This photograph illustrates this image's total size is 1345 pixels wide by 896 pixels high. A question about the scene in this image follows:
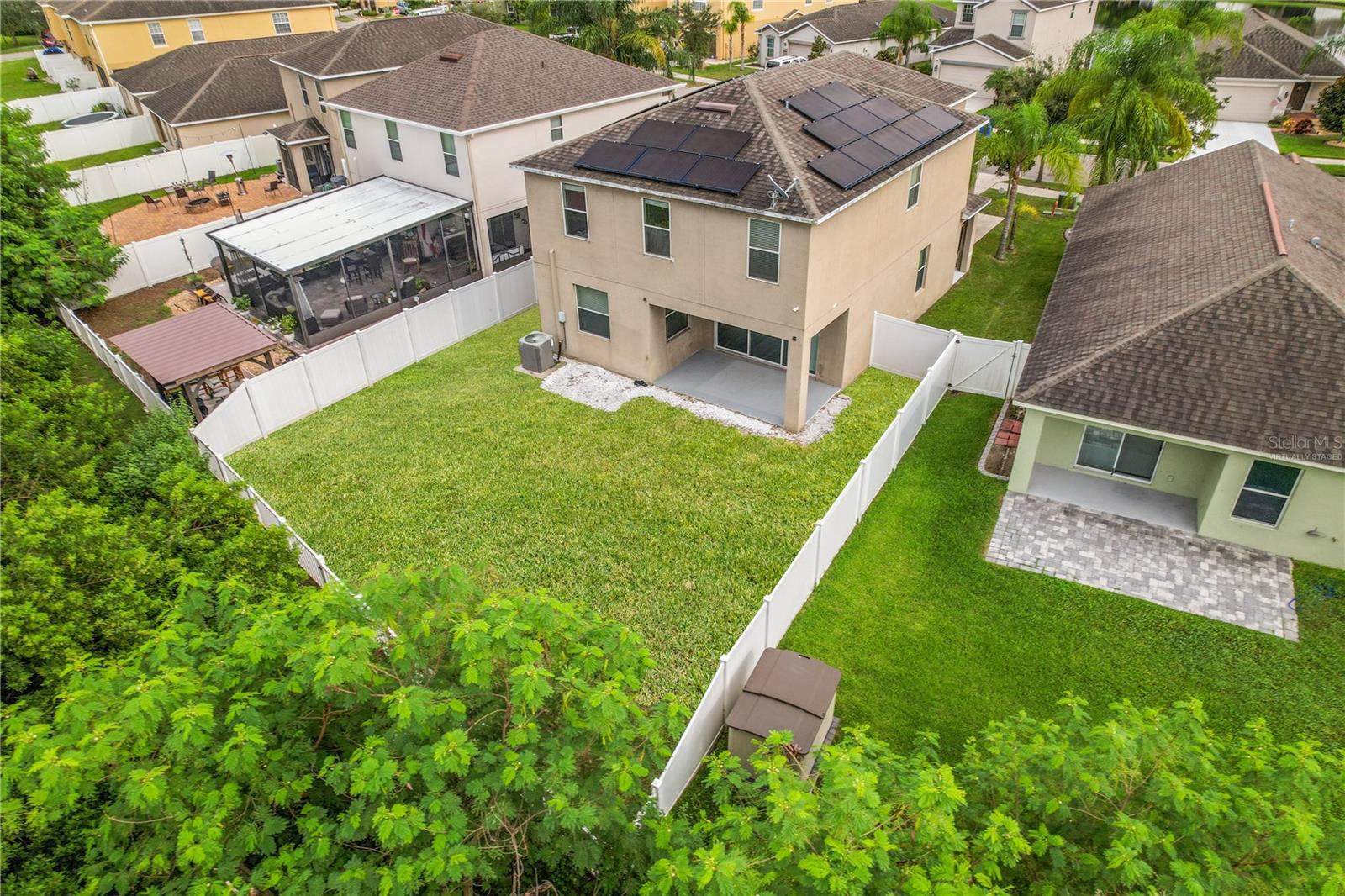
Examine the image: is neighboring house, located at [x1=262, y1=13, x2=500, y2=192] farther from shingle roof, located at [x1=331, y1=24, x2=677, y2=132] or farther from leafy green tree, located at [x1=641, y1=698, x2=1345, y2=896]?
leafy green tree, located at [x1=641, y1=698, x2=1345, y2=896]


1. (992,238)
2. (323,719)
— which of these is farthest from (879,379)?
(323,719)

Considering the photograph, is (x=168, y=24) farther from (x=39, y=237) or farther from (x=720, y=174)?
(x=720, y=174)

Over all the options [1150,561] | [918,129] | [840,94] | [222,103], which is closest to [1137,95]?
[918,129]

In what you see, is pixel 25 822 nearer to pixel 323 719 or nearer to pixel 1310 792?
pixel 323 719

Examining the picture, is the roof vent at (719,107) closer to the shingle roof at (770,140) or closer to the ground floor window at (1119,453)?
the shingle roof at (770,140)

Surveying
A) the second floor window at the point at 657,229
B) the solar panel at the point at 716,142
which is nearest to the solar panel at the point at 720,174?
the solar panel at the point at 716,142

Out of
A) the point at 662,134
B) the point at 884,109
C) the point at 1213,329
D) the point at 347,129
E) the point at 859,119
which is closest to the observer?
the point at 1213,329
